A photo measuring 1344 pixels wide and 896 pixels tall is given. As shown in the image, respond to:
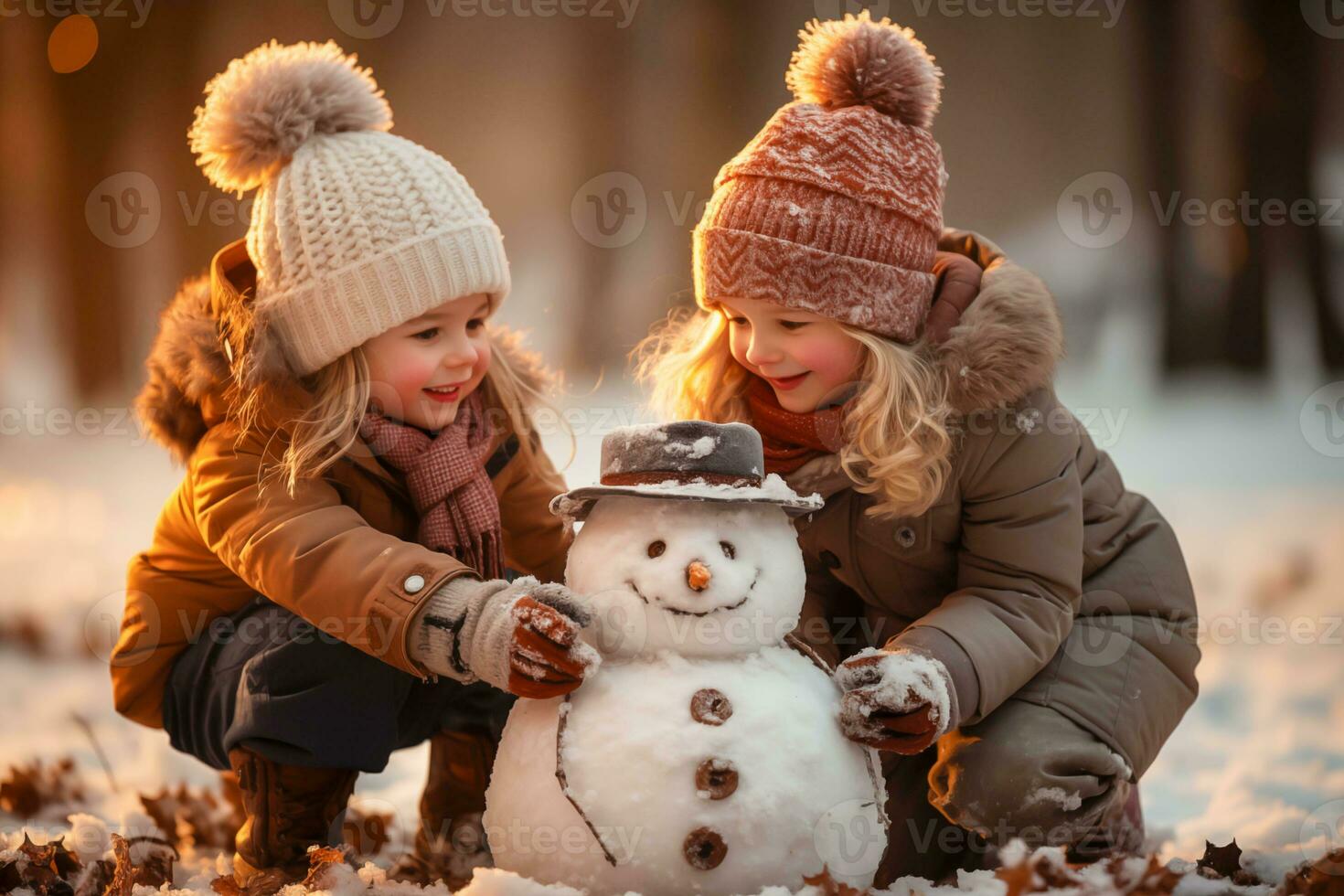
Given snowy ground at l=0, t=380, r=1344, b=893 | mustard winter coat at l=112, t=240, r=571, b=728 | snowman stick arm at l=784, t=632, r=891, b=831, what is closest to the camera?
snowman stick arm at l=784, t=632, r=891, b=831

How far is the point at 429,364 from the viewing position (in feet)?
5.04

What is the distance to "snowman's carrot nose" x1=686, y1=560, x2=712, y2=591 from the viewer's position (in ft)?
3.69

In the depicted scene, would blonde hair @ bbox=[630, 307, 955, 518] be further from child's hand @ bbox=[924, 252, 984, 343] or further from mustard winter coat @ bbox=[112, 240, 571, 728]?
mustard winter coat @ bbox=[112, 240, 571, 728]

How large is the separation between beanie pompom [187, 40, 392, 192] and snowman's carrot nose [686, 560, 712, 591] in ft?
2.73

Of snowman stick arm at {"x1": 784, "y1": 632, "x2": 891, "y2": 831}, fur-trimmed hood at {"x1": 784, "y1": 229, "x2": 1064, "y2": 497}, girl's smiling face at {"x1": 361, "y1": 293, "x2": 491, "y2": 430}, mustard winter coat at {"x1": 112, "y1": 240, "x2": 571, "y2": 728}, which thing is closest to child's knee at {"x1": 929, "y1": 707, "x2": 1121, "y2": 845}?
snowman stick arm at {"x1": 784, "y1": 632, "x2": 891, "y2": 831}

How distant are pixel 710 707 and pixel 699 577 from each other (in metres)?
0.12

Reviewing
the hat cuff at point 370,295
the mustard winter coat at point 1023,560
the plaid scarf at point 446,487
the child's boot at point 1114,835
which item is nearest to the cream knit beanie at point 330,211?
the hat cuff at point 370,295

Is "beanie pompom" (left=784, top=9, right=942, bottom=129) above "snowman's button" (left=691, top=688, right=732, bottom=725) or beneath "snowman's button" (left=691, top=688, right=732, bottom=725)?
above

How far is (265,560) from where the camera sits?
4.60ft

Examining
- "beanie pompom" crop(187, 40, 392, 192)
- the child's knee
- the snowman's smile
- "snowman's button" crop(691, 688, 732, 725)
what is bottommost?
the child's knee

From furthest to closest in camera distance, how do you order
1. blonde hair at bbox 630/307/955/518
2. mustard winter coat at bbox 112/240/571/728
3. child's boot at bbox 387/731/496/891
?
child's boot at bbox 387/731/496/891 < blonde hair at bbox 630/307/955/518 < mustard winter coat at bbox 112/240/571/728

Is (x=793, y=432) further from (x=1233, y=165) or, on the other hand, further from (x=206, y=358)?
(x=1233, y=165)

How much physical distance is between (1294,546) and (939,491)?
1.47 metres

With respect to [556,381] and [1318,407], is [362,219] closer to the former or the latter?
[556,381]
